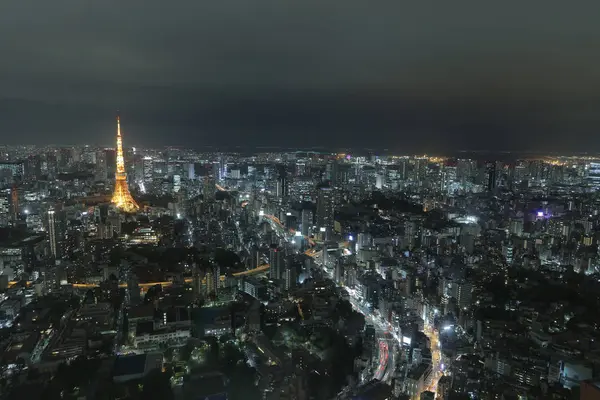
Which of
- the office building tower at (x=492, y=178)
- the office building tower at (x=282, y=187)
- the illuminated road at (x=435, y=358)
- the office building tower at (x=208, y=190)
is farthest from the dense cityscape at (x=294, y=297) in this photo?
the office building tower at (x=492, y=178)

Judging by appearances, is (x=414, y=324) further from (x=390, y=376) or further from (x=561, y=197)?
(x=561, y=197)

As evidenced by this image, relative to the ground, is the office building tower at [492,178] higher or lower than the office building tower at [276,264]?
higher

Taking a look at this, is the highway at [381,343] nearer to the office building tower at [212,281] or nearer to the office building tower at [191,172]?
the office building tower at [212,281]

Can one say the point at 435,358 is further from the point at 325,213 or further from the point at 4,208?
the point at 4,208

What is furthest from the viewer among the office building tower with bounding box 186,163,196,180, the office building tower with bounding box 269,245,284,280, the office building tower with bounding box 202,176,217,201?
the office building tower with bounding box 186,163,196,180

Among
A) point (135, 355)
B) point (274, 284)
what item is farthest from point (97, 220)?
point (135, 355)

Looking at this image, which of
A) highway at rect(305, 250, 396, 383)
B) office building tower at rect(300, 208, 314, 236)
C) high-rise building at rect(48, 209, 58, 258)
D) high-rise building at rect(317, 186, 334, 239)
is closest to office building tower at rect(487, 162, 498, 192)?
high-rise building at rect(317, 186, 334, 239)

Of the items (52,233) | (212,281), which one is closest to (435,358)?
(212,281)

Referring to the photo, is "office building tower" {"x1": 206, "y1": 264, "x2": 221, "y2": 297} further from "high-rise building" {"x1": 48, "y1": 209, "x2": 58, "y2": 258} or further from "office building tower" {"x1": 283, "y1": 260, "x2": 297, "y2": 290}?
"high-rise building" {"x1": 48, "y1": 209, "x2": 58, "y2": 258}
